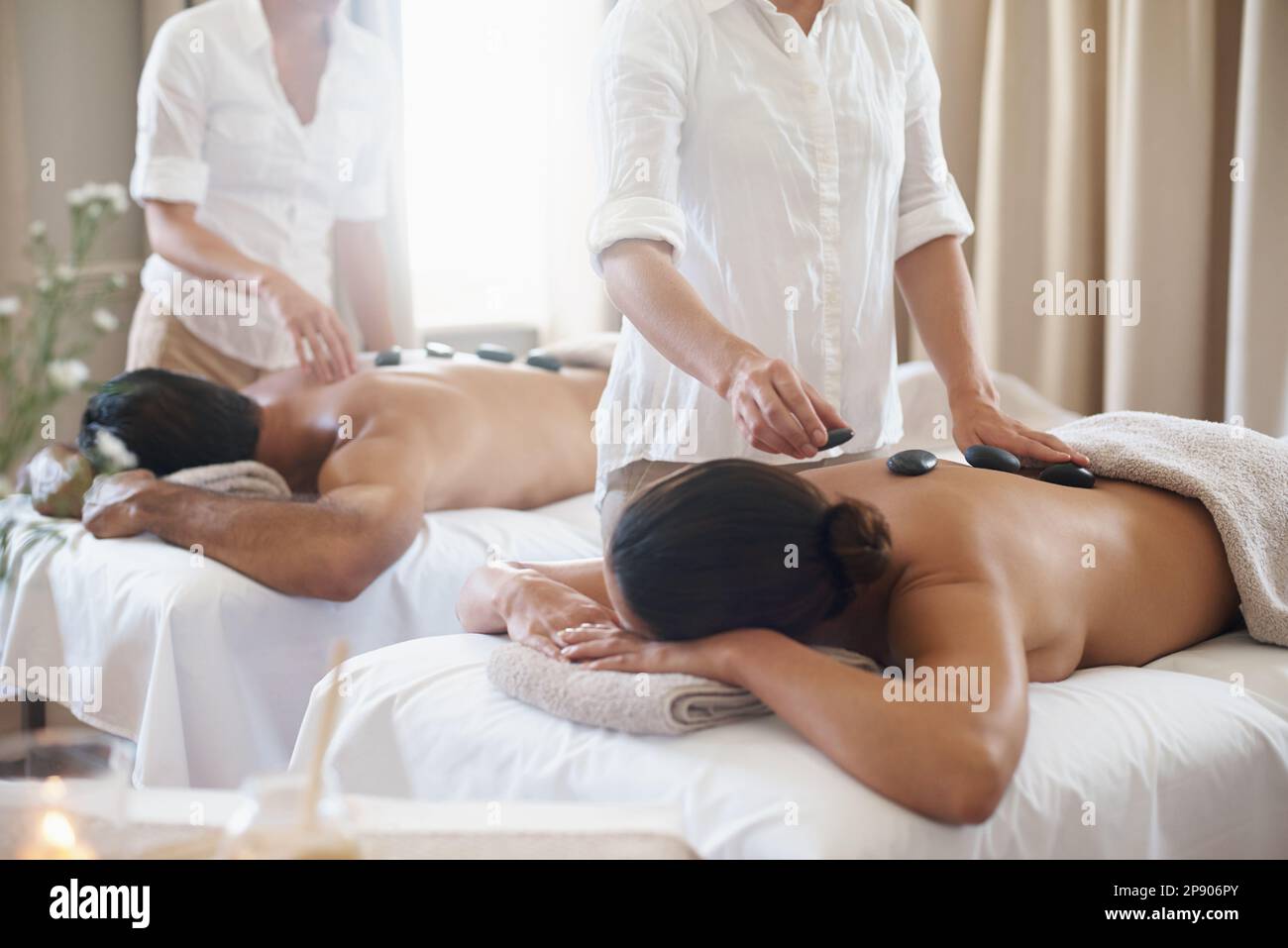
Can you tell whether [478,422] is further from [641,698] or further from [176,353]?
[641,698]

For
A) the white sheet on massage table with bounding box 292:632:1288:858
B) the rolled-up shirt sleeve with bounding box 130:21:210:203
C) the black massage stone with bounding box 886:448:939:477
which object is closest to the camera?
the white sheet on massage table with bounding box 292:632:1288:858

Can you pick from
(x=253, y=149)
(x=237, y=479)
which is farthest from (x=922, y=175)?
(x=253, y=149)

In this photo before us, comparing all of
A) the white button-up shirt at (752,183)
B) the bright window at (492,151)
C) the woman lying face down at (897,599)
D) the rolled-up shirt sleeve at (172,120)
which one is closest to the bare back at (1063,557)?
the woman lying face down at (897,599)

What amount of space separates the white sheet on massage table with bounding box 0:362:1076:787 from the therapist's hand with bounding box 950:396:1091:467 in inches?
30.4

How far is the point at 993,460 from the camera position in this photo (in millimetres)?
1427

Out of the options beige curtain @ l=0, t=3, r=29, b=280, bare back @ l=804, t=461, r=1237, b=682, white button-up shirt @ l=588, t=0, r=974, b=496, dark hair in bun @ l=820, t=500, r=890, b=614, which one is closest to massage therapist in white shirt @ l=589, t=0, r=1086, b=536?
white button-up shirt @ l=588, t=0, r=974, b=496

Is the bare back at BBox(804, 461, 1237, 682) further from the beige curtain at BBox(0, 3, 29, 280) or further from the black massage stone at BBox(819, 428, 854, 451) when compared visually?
the beige curtain at BBox(0, 3, 29, 280)

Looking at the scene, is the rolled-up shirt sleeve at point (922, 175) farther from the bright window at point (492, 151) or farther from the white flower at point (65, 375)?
the bright window at point (492, 151)

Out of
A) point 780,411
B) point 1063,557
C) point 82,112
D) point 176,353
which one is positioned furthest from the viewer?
point 82,112

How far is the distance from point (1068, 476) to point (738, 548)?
21.7 inches

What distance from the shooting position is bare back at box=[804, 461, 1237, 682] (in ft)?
4.00

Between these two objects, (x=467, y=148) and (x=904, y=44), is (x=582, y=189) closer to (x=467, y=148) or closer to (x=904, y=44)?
(x=467, y=148)

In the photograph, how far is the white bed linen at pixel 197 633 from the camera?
67.2 inches
